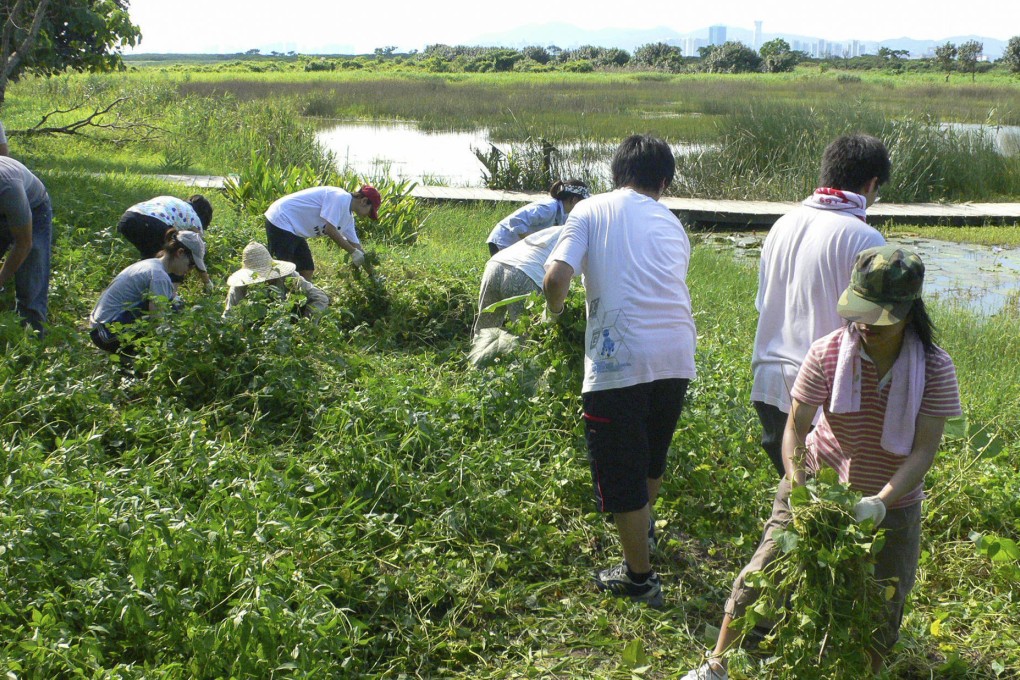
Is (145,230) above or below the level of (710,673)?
above

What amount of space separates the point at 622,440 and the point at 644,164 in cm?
99

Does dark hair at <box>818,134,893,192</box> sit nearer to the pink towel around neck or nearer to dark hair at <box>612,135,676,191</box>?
dark hair at <box>612,135,676,191</box>

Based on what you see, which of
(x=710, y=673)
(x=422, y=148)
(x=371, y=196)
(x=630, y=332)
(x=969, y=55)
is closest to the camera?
(x=710, y=673)

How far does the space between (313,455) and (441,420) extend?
59cm

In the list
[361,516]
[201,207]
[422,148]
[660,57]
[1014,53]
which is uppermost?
[660,57]

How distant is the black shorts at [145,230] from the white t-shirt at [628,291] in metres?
2.92

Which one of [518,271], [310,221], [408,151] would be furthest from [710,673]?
[408,151]

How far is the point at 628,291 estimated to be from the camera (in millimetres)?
3195

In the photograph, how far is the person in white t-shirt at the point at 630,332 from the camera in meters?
3.17

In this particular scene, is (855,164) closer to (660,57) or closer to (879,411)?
(879,411)

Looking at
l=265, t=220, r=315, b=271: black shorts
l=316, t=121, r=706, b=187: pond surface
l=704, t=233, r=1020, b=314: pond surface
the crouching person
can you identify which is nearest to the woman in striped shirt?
the crouching person

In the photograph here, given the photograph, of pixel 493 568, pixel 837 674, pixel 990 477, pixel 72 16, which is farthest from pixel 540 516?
pixel 72 16

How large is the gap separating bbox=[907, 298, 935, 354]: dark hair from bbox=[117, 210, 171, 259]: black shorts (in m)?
4.07

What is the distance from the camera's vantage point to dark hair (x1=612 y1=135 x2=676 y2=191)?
334 cm
